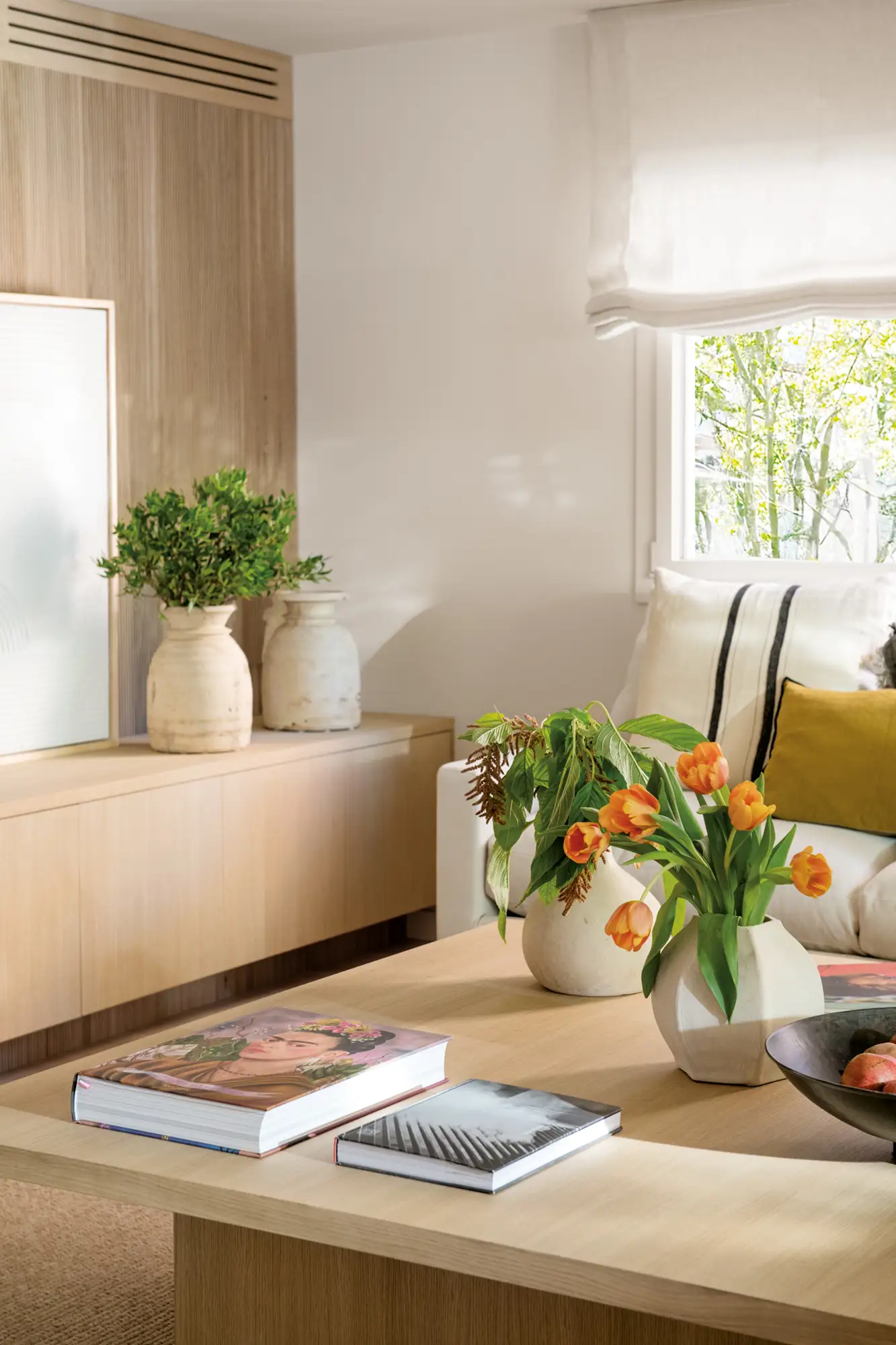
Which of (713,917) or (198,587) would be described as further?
(198,587)

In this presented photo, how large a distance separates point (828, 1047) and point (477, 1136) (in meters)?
0.37

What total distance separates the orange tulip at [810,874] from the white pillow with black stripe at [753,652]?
1.73 meters

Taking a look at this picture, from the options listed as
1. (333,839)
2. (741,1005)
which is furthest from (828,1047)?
(333,839)

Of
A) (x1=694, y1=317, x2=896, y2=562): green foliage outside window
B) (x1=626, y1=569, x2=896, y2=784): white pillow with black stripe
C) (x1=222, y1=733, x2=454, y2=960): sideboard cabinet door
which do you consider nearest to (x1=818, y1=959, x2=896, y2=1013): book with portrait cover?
(x1=626, y1=569, x2=896, y2=784): white pillow with black stripe

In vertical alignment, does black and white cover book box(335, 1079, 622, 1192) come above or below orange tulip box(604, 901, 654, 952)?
below

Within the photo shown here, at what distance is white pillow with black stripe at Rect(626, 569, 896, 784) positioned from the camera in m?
3.54

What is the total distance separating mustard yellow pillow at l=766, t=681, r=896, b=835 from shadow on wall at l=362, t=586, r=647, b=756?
1.01 m

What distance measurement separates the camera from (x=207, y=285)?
14.6 ft

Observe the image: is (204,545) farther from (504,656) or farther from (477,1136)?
(477,1136)

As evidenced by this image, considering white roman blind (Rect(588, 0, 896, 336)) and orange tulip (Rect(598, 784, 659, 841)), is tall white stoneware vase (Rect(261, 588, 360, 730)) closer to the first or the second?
white roman blind (Rect(588, 0, 896, 336))

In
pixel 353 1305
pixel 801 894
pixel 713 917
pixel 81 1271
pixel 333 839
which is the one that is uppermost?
pixel 713 917

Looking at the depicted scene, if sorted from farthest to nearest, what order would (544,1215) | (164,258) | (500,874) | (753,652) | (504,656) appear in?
1. (504,656)
2. (164,258)
3. (753,652)
4. (500,874)
5. (544,1215)

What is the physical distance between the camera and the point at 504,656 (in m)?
4.48

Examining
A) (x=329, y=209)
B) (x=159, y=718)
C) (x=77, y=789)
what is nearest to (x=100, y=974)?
(x=77, y=789)
